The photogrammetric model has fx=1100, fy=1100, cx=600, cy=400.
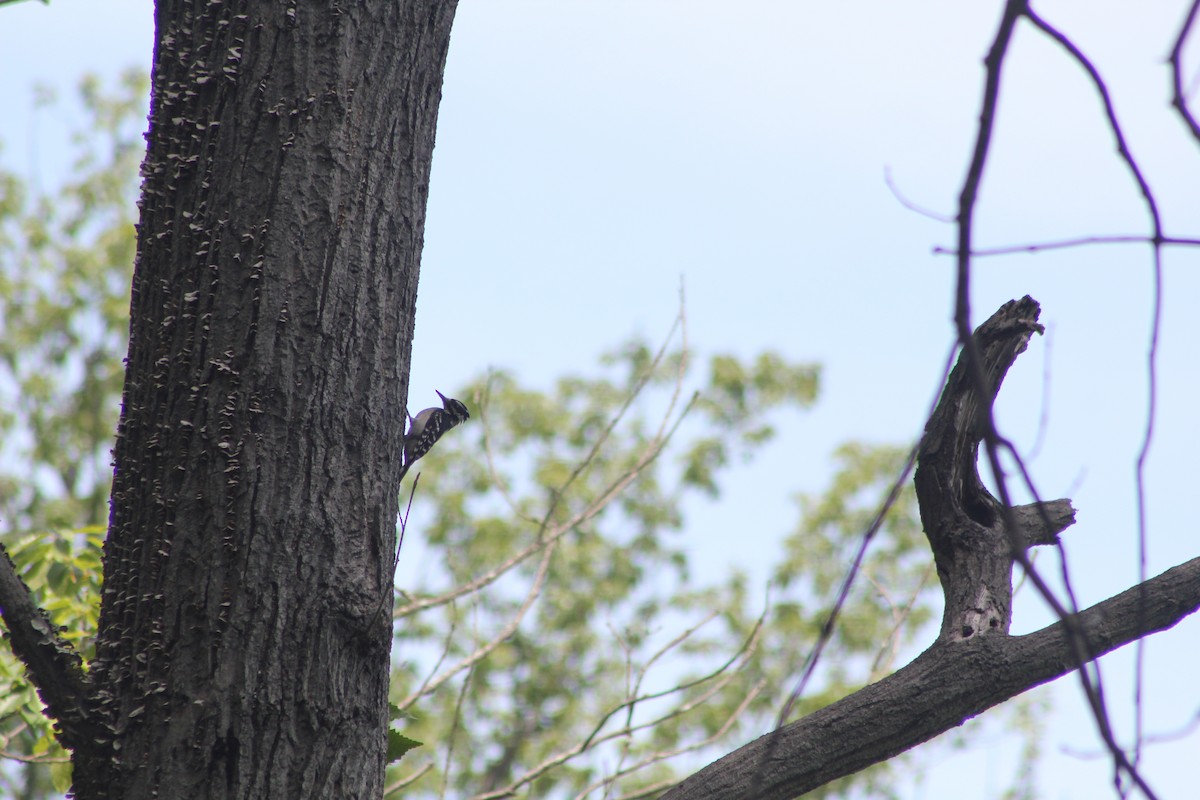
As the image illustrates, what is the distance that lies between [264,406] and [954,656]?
1271 mm

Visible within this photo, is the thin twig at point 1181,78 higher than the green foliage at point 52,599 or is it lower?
lower

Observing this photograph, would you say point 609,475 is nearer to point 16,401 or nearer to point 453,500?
point 453,500

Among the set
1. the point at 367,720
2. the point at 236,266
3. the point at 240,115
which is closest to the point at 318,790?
the point at 367,720

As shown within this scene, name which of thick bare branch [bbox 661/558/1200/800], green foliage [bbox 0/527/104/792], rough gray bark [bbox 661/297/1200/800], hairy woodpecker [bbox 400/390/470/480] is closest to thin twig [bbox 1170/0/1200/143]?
rough gray bark [bbox 661/297/1200/800]

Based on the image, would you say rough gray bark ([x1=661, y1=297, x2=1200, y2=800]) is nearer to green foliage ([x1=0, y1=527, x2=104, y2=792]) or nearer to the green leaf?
the green leaf

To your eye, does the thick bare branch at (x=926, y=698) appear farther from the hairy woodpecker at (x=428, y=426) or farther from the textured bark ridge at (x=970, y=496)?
the hairy woodpecker at (x=428, y=426)

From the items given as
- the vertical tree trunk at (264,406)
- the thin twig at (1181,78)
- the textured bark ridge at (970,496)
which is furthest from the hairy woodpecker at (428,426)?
the thin twig at (1181,78)

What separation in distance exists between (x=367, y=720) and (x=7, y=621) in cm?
59

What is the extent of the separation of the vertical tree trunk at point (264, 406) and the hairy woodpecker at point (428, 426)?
0.28m

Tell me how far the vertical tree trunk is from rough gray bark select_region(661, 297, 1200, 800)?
684mm

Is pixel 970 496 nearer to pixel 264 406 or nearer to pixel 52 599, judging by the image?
pixel 264 406

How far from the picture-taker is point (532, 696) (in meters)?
12.5

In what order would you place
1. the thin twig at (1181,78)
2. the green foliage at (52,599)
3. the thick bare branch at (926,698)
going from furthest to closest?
the green foliage at (52,599), the thick bare branch at (926,698), the thin twig at (1181,78)

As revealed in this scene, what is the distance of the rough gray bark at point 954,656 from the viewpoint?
1862 millimetres
